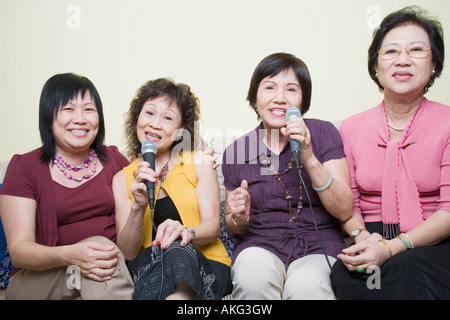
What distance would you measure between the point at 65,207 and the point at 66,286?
28 cm

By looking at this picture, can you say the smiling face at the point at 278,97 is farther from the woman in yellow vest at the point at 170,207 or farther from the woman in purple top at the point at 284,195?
the woman in yellow vest at the point at 170,207

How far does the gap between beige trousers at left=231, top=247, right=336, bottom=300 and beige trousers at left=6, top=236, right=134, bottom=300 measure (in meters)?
0.33

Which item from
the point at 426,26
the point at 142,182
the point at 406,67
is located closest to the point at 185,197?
the point at 142,182

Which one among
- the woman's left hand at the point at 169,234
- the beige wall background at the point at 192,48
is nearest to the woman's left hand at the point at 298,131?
the woman's left hand at the point at 169,234

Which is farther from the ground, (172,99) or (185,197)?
(172,99)

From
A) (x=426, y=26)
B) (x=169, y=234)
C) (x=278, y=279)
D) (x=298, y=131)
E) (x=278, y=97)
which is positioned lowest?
(x=278, y=279)

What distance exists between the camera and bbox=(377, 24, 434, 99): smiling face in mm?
1366

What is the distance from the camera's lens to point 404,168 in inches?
53.4

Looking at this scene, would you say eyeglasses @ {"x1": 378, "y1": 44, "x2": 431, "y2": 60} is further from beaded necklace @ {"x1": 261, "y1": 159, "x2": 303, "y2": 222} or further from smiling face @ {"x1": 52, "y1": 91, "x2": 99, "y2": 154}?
smiling face @ {"x1": 52, "y1": 91, "x2": 99, "y2": 154}

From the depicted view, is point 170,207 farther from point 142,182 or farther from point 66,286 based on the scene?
point 66,286

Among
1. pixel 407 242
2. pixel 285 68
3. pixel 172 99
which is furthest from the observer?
pixel 172 99

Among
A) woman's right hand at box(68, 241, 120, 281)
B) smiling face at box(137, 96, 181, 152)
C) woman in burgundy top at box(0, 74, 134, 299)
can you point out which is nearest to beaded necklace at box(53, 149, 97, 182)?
woman in burgundy top at box(0, 74, 134, 299)

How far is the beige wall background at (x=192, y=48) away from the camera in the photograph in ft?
7.02
